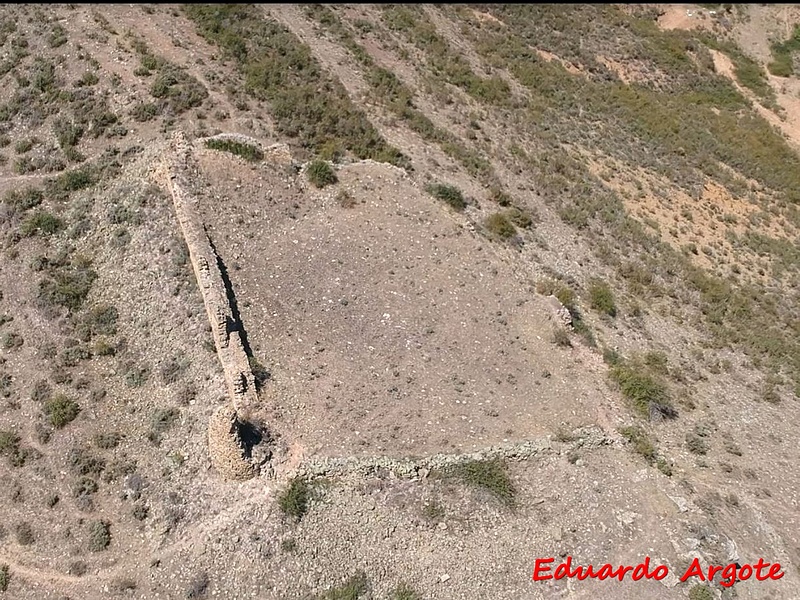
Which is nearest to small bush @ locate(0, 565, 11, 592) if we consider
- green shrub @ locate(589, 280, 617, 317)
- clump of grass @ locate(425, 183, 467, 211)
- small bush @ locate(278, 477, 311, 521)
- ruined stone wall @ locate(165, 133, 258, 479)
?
ruined stone wall @ locate(165, 133, 258, 479)

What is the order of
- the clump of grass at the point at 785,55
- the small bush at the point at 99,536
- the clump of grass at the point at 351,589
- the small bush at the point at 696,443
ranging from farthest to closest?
the clump of grass at the point at 785,55 → the small bush at the point at 696,443 → the small bush at the point at 99,536 → the clump of grass at the point at 351,589

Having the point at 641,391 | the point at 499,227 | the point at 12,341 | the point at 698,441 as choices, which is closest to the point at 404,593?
the point at 641,391

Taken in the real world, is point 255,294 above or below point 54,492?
above

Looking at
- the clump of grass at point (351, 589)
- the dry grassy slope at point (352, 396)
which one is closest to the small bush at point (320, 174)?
the dry grassy slope at point (352, 396)

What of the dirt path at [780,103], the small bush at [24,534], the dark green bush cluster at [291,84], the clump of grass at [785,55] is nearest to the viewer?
the small bush at [24,534]

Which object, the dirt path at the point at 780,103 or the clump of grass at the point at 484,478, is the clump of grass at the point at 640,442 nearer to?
the clump of grass at the point at 484,478

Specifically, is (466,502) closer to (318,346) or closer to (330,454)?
(330,454)

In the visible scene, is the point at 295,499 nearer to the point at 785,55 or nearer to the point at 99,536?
the point at 99,536

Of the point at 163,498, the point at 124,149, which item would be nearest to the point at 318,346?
the point at 163,498
